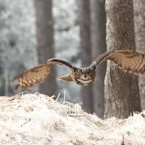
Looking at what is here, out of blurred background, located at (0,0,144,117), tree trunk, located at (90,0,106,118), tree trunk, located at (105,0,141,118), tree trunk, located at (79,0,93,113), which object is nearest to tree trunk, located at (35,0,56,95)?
blurred background, located at (0,0,144,117)

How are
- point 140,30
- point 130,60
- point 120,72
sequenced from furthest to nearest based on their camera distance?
point 140,30, point 120,72, point 130,60

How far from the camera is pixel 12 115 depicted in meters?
5.99

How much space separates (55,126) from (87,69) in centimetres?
147

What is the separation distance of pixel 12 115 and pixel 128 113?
2993 mm

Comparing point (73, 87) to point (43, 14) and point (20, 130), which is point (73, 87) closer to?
point (43, 14)

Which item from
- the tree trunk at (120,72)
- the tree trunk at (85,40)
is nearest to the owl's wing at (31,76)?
the tree trunk at (120,72)

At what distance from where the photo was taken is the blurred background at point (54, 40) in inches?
551

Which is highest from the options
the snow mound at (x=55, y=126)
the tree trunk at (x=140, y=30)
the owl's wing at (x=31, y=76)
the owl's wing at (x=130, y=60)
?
the tree trunk at (x=140, y=30)

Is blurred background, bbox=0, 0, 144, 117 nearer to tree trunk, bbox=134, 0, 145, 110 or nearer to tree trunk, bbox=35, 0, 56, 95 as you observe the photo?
tree trunk, bbox=35, 0, 56, 95

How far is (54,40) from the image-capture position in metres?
15.2

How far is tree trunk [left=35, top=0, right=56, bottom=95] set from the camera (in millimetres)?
14648

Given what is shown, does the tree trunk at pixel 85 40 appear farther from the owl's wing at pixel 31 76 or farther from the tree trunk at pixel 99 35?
the owl's wing at pixel 31 76

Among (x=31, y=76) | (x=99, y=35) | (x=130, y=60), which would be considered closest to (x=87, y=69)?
(x=130, y=60)

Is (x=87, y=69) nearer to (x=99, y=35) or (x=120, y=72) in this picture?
(x=120, y=72)
